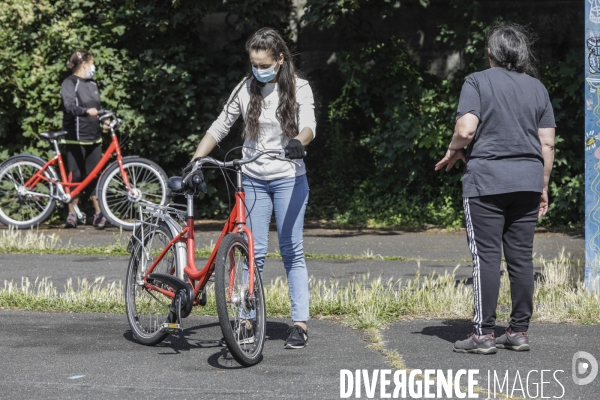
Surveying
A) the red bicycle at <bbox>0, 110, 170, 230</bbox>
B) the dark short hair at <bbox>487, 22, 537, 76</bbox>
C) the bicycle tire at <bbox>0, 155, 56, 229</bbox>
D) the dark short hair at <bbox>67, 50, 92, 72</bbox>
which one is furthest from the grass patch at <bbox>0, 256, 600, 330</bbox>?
the dark short hair at <bbox>67, 50, 92, 72</bbox>

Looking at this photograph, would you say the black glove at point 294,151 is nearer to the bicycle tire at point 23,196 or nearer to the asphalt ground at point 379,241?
the asphalt ground at point 379,241

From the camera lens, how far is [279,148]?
5.92 meters

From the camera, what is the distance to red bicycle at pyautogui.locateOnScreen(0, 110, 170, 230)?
37.2 ft

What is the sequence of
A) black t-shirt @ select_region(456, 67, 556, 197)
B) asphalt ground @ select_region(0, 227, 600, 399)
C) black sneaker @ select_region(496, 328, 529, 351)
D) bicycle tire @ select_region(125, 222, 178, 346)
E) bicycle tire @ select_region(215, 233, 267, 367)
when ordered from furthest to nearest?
bicycle tire @ select_region(125, 222, 178, 346) < black sneaker @ select_region(496, 328, 529, 351) < black t-shirt @ select_region(456, 67, 556, 197) < bicycle tire @ select_region(215, 233, 267, 367) < asphalt ground @ select_region(0, 227, 600, 399)

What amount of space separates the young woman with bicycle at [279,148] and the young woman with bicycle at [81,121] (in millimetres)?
5582

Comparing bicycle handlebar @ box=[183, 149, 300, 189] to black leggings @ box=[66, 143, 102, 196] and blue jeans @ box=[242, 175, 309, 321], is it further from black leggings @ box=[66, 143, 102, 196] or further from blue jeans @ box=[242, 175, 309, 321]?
black leggings @ box=[66, 143, 102, 196]

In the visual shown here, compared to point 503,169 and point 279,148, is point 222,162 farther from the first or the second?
point 503,169

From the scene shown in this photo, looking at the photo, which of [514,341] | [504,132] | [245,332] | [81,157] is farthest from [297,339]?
[81,157]

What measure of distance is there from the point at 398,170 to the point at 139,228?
22.6 ft

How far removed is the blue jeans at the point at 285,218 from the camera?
593 cm

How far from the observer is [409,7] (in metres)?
12.4

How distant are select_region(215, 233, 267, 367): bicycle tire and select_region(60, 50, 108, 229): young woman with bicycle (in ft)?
19.5

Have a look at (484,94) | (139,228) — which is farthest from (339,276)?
(484,94)

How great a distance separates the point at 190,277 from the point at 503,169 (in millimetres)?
1875
